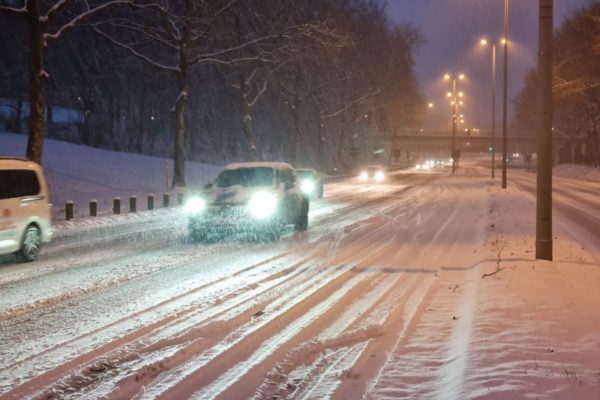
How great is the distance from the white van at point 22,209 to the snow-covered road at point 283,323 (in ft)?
1.41

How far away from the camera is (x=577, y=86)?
131 ft

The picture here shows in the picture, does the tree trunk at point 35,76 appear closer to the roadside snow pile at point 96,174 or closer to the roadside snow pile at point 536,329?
the roadside snow pile at point 96,174

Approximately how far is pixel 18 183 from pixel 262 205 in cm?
588

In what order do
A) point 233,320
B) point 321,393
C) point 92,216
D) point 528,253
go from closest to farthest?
point 321,393, point 233,320, point 528,253, point 92,216

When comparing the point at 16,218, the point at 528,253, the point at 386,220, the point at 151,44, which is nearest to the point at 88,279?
the point at 16,218

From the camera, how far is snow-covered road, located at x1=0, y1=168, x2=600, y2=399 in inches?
235

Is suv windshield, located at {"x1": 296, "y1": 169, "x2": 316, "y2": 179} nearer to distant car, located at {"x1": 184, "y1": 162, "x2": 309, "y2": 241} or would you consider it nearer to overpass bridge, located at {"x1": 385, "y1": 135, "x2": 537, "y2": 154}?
distant car, located at {"x1": 184, "y1": 162, "x2": 309, "y2": 241}

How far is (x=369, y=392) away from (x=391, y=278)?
19.2ft

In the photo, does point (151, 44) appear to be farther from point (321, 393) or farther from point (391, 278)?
point (321, 393)

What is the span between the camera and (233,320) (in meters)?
8.41

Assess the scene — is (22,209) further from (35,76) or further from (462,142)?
(462,142)

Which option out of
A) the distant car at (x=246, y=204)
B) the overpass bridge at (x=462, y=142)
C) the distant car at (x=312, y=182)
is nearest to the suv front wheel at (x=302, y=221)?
the distant car at (x=246, y=204)

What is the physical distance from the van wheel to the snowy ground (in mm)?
309

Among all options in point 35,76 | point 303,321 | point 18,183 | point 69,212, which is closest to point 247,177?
point 18,183
